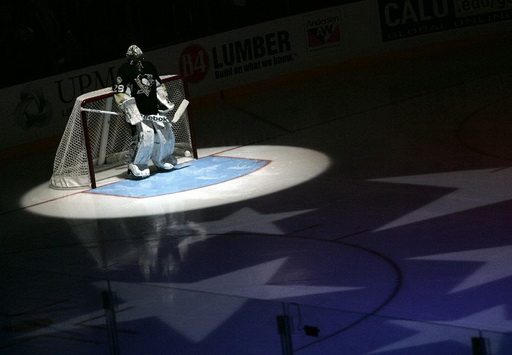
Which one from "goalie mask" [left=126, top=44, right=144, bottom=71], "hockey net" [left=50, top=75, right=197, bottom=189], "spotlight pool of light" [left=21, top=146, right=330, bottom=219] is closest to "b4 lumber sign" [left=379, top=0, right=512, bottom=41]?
"hockey net" [left=50, top=75, right=197, bottom=189]

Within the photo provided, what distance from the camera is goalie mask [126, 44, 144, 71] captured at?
11766 millimetres

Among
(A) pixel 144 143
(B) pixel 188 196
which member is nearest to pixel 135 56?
(A) pixel 144 143

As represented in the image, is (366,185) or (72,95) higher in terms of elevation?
(72,95)

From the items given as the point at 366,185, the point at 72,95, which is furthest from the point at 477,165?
the point at 72,95

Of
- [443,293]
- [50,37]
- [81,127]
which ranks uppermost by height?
[50,37]

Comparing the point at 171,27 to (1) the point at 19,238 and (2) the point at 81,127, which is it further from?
(1) the point at 19,238

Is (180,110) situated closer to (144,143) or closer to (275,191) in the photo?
(144,143)

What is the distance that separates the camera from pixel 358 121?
44.8 ft

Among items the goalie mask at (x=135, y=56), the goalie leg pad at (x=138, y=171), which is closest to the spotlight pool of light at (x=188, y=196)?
the goalie leg pad at (x=138, y=171)

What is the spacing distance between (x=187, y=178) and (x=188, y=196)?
3.00 ft

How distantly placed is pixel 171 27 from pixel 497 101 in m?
5.19

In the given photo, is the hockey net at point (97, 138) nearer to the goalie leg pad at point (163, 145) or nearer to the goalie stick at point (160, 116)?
the goalie stick at point (160, 116)

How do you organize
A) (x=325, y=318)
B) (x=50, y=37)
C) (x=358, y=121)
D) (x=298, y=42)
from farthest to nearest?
(x=298, y=42) < (x=50, y=37) < (x=358, y=121) < (x=325, y=318)

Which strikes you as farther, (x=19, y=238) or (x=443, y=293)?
(x=19, y=238)
